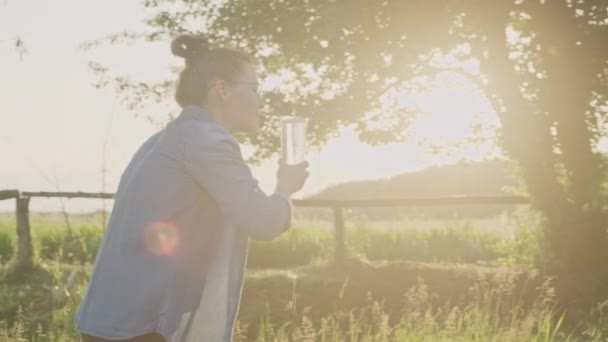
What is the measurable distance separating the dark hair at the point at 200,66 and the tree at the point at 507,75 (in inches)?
309

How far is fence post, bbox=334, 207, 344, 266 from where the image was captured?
1202 centimetres

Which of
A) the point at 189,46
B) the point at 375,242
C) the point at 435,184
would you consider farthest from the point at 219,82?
the point at 435,184

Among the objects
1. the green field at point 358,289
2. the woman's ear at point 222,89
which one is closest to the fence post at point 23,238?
the green field at point 358,289

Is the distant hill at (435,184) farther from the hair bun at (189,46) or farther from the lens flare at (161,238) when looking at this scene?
the lens flare at (161,238)

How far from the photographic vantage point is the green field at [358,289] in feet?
25.9

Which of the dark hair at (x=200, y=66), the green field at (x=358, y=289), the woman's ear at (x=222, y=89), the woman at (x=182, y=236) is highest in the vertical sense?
the dark hair at (x=200, y=66)

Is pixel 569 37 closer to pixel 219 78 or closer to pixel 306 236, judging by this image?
pixel 306 236

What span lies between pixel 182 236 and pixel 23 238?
10.1m

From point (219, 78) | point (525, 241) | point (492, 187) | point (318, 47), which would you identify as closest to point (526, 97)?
point (525, 241)

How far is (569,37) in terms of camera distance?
1132 centimetres

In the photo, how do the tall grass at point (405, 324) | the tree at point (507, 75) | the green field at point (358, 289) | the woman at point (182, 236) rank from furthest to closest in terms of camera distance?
1. the tree at point (507, 75)
2. the green field at point (358, 289)
3. the tall grass at point (405, 324)
4. the woman at point (182, 236)

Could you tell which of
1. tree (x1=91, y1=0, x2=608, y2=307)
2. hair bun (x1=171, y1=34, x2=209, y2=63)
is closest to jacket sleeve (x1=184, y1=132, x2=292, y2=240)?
hair bun (x1=171, y1=34, x2=209, y2=63)

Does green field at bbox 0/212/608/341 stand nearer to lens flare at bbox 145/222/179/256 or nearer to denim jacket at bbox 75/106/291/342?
denim jacket at bbox 75/106/291/342

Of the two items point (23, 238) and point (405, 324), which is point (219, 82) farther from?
point (23, 238)
